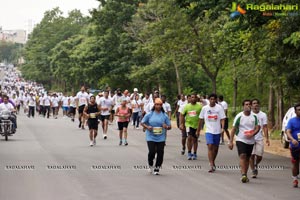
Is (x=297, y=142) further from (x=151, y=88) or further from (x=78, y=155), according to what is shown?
(x=151, y=88)

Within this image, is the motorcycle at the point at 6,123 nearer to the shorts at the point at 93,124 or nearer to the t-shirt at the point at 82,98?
the shorts at the point at 93,124

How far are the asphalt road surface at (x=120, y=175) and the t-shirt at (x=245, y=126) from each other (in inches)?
32.7

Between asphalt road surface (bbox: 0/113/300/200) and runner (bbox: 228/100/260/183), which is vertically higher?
runner (bbox: 228/100/260/183)

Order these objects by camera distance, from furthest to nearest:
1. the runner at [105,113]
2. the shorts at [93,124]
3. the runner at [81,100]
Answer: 1. the runner at [81,100]
2. the runner at [105,113]
3. the shorts at [93,124]

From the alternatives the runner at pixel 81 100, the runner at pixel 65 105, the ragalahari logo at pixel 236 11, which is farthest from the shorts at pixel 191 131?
the runner at pixel 65 105

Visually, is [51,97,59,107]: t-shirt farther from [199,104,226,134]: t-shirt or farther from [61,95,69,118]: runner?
[199,104,226,134]: t-shirt

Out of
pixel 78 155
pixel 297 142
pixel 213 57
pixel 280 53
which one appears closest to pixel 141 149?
pixel 78 155

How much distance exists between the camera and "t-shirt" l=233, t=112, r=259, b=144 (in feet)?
47.2

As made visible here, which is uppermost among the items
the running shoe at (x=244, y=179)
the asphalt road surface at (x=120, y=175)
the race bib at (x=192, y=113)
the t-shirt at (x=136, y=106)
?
the race bib at (x=192, y=113)

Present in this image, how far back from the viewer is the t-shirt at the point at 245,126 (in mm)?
14391

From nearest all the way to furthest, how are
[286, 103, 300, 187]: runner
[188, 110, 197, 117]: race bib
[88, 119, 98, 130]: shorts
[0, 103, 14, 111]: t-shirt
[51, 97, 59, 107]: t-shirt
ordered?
[286, 103, 300, 187]: runner
[188, 110, 197, 117]: race bib
[88, 119, 98, 130]: shorts
[0, 103, 14, 111]: t-shirt
[51, 97, 59, 107]: t-shirt

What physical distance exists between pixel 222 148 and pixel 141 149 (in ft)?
9.17

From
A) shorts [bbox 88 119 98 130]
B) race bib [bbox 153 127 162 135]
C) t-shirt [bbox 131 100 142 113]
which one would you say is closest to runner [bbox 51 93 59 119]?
t-shirt [bbox 131 100 142 113]

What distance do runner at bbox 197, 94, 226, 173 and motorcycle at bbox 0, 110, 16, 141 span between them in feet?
32.1
